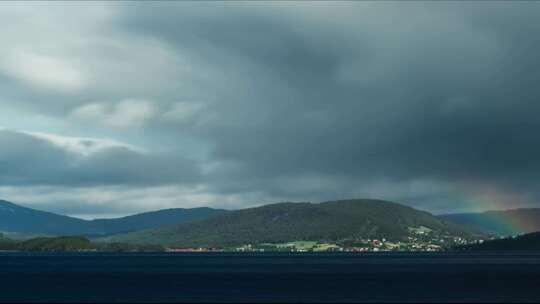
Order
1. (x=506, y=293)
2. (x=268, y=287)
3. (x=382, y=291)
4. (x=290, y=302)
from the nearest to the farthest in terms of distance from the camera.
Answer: (x=290, y=302), (x=506, y=293), (x=382, y=291), (x=268, y=287)

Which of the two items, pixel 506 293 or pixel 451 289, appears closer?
pixel 506 293

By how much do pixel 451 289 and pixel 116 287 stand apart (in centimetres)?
8524

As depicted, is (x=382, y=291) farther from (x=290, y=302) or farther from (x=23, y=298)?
(x=23, y=298)

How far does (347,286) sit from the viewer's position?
188 m

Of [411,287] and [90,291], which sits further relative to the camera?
[411,287]

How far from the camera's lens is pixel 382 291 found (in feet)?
557

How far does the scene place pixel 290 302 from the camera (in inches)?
5384

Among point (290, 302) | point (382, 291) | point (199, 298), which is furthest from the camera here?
point (382, 291)

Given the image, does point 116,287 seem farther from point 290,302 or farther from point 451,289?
point 451,289

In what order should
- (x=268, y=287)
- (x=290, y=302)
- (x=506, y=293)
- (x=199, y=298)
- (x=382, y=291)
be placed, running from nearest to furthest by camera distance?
(x=290, y=302) → (x=199, y=298) → (x=506, y=293) → (x=382, y=291) → (x=268, y=287)

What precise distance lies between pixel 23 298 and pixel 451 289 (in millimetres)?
98756

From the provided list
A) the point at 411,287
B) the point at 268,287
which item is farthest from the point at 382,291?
the point at 268,287

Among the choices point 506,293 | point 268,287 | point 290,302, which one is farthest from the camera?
point 268,287

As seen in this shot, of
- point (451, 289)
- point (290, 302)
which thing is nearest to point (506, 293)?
point (451, 289)
